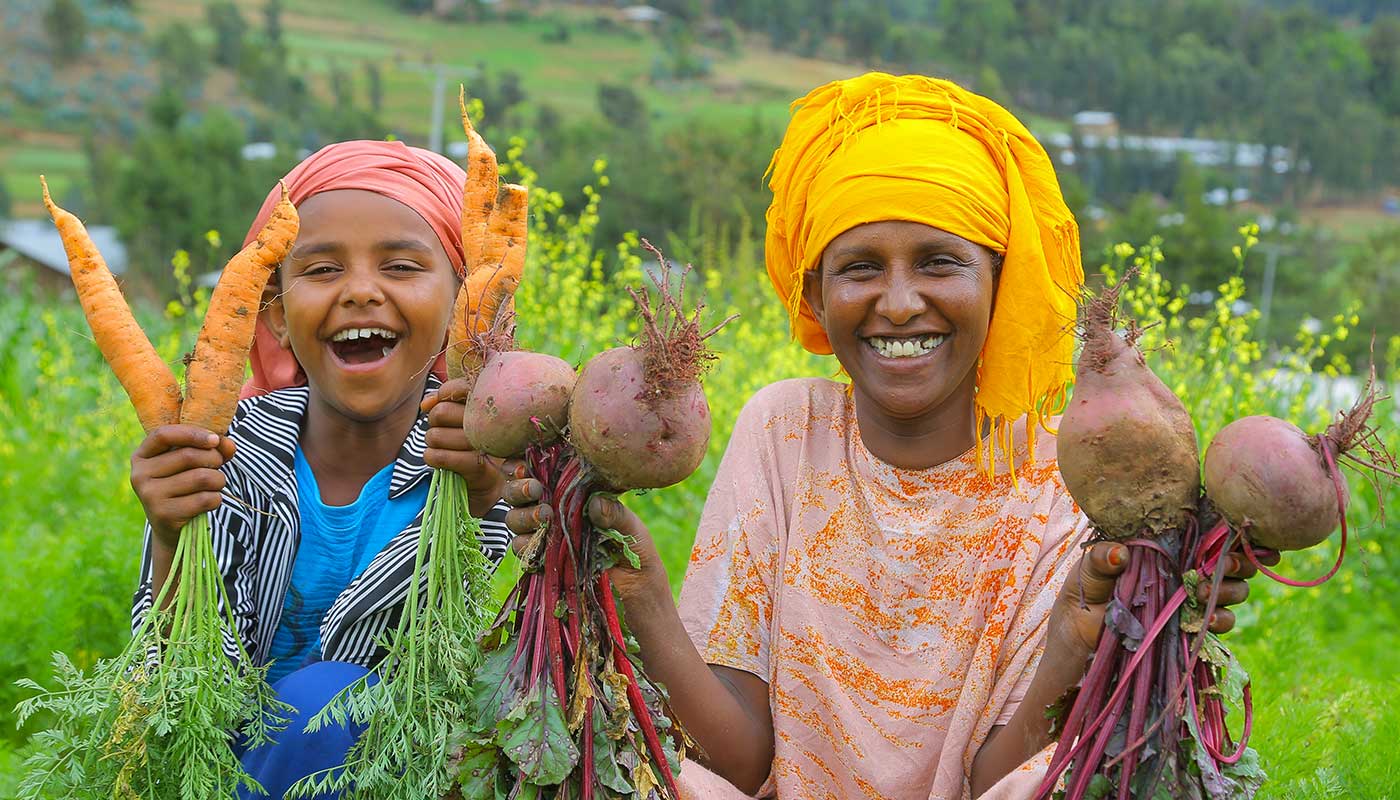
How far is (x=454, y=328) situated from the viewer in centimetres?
257

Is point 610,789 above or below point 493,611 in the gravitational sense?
below

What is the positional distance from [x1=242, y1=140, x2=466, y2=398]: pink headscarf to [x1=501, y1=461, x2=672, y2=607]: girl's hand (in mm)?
773

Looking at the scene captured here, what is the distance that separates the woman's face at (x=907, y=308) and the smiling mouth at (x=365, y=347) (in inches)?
37.1

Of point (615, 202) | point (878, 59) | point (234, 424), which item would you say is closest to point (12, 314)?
point (234, 424)

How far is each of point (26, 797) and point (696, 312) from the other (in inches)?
59.7

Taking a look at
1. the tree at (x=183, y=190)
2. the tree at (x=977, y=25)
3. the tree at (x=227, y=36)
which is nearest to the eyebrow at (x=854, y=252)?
the tree at (x=183, y=190)

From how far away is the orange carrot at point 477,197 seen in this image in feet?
8.87

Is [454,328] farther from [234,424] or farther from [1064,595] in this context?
[1064,595]

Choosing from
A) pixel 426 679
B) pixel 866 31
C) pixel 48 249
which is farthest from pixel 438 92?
pixel 866 31

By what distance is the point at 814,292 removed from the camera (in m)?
2.81

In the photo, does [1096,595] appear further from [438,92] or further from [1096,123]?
[1096,123]

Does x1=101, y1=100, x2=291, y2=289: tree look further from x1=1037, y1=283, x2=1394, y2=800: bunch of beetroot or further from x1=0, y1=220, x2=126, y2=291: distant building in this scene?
x1=1037, y1=283, x2=1394, y2=800: bunch of beetroot

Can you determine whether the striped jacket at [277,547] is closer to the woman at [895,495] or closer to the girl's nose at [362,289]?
the girl's nose at [362,289]

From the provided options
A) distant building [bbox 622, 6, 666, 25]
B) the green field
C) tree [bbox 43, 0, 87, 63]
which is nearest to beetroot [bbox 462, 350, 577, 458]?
the green field
